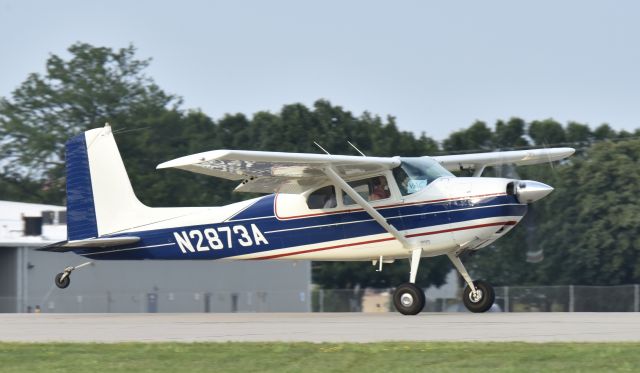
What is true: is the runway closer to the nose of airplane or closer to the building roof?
the nose of airplane

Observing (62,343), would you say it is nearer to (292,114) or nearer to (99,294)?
(99,294)

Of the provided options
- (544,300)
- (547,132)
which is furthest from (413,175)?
(547,132)

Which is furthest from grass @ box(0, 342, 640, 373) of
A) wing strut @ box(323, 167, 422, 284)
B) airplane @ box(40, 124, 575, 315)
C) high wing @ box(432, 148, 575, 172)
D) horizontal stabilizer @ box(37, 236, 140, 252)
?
high wing @ box(432, 148, 575, 172)

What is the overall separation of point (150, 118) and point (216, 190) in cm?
1043

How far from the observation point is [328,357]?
1238 centimetres

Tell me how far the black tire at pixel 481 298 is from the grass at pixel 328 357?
7093mm

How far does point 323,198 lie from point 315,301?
2425 centimetres

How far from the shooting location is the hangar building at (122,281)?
3947cm

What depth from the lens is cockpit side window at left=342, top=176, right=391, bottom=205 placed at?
20.6 m

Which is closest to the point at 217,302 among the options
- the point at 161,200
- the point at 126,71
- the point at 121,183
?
the point at 161,200

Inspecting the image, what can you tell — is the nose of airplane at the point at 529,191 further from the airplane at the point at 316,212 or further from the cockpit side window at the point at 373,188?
the cockpit side window at the point at 373,188

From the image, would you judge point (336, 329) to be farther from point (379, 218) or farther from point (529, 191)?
point (529, 191)

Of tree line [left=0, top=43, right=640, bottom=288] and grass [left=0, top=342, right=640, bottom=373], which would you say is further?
tree line [left=0, top=43, right=640, bottom=288]

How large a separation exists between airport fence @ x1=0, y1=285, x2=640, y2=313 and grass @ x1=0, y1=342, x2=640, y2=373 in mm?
21453
